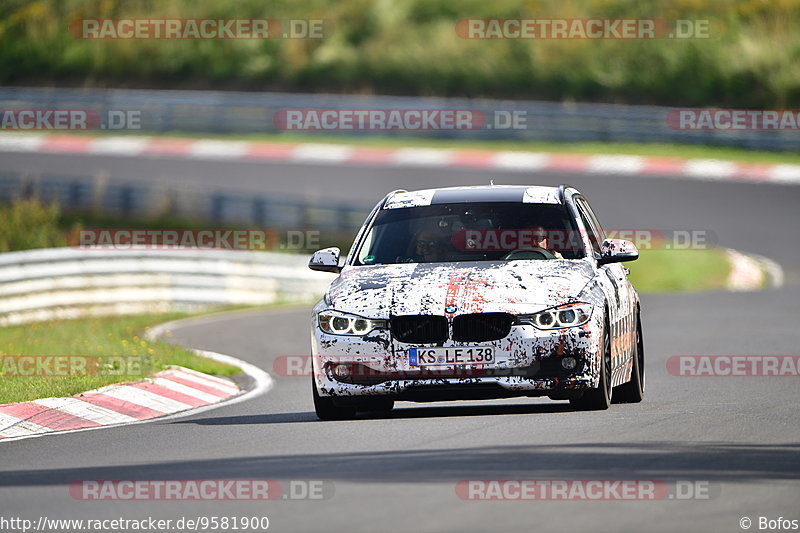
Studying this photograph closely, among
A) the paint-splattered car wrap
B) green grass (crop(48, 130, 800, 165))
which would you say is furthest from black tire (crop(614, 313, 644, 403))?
green grass (crop(48, 130, 800, 165))

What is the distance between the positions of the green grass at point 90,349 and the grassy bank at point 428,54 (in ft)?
75.4

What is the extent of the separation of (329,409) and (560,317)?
176 cm

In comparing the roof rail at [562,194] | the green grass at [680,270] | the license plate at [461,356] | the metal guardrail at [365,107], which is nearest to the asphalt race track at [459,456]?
the license plate at [461,356]

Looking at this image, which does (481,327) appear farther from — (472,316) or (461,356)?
(461,356)

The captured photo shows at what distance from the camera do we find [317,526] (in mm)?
7043

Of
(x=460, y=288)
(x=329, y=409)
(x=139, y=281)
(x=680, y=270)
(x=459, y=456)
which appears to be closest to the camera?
(x=459, y=456)

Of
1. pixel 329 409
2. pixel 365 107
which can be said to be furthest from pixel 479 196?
pixel 365 107

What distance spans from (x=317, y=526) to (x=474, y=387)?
3513 mm

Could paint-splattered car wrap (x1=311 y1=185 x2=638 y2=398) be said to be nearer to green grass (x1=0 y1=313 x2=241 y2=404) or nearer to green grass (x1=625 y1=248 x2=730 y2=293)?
green grass (x1=0 y1=313 x2=241 y2=404)

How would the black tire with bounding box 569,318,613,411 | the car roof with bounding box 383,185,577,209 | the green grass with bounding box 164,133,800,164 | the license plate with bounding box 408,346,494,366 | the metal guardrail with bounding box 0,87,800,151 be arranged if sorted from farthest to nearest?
1. the metal guardrail with bounding box 0,87,800,151
2. the green grass with bounding box 164,133,800,164
3. the car roof with bounding box 383,185,577,209
4. the black tire with bounding box 569,318,613,411
5. the license plate with bounding box 408,346,494,366

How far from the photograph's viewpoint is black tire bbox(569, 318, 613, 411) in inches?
423

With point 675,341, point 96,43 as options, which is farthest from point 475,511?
point 96,43

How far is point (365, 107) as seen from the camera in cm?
Answer: 4097

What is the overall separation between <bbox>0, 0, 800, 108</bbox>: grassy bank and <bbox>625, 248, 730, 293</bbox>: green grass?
14.8 m
